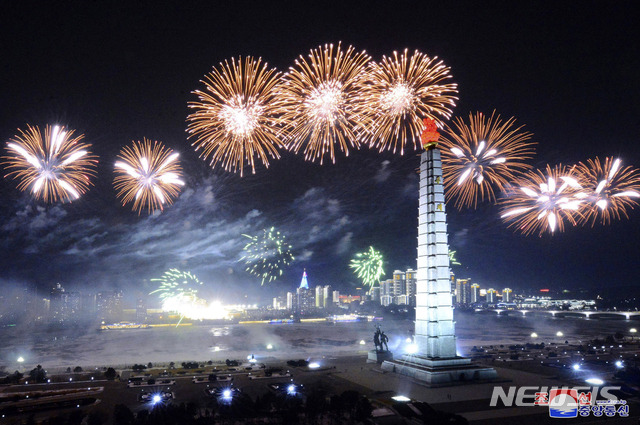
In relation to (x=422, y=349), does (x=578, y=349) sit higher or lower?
lower

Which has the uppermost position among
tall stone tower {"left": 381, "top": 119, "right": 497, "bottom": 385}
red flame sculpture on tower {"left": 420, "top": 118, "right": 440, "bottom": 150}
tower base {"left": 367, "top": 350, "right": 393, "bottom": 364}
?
red flame sculpture on tower {"left": 420, "top": 118, "right": 440, "bottom": 150}

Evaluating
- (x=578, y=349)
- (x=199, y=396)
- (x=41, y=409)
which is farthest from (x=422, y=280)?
(x=578, y=349)

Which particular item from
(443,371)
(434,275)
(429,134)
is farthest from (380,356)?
(429,134)

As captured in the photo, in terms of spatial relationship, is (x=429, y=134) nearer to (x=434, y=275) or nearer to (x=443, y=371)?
(x=434, y=275)

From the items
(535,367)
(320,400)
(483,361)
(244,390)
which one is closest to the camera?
(320,400)

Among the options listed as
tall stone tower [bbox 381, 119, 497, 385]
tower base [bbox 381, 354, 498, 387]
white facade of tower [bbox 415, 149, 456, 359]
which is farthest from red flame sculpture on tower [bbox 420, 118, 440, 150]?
tower base [bbox 381, 354, 498, 387]

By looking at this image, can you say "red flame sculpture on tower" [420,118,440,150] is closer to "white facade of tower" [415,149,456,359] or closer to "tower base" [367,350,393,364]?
"white facade of tower" [415,149,456,359]

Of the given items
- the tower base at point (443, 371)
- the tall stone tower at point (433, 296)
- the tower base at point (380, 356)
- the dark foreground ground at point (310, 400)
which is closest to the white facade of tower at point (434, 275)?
the tall stone tower at point (433, 296)

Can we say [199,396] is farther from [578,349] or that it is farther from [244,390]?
[578,349]

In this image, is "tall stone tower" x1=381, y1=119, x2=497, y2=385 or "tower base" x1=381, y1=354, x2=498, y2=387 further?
"tall stone tower" x1=381, y1=119, x2=497, y2=385
